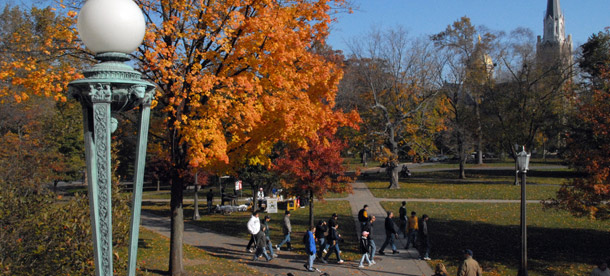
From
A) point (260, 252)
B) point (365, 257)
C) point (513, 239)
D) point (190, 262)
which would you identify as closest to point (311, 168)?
point (260, 252)

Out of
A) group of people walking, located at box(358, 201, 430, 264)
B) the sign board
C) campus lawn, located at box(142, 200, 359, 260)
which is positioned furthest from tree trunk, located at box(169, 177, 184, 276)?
the sign board

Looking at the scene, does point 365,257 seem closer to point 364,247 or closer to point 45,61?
point 364,247

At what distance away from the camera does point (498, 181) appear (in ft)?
134

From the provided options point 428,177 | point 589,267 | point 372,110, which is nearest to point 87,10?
point 589,267

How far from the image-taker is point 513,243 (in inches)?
643

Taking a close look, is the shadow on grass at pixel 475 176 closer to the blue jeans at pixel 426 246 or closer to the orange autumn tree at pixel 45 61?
the blue jeans at pixel 426 246

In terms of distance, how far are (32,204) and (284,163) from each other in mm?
11225

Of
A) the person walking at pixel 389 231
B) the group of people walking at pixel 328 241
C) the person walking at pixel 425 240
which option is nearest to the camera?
the group of people walking at pixel 328 241

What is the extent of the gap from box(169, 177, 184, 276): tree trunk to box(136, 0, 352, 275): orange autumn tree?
0.02m

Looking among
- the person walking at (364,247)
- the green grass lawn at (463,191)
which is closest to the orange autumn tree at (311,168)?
the person walking at (364,247)

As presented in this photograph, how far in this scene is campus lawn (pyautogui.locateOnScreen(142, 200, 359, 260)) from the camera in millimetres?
17125

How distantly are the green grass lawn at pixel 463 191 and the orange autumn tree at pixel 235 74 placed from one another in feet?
72.6

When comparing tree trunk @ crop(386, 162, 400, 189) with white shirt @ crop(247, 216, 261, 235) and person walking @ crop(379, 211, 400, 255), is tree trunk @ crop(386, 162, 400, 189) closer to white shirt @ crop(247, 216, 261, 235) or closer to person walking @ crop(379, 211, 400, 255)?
person walking @ crop(379, 211, 400, 255)

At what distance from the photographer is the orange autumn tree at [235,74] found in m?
9.34
